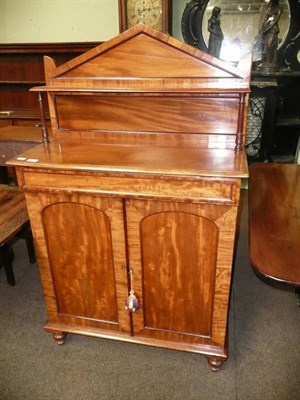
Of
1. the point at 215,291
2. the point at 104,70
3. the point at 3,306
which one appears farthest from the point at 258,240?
the point at 3,306

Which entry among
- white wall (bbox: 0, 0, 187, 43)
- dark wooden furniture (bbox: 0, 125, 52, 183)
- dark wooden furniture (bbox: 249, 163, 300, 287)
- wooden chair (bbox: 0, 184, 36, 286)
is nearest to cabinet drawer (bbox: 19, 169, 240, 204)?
dark wooden furniture (bbox: 249, 163, 300, 287)

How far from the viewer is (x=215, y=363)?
1458 millimetres

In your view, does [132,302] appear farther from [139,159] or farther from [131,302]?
[139,159]

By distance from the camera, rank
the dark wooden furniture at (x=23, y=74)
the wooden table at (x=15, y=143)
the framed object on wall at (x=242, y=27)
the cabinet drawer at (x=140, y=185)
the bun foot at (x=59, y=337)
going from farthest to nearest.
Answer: the dark wooden furniture at (x=23, y=74), the framed object on wall at (x=242, y=27), the wooden table at (x=15, y=143), the bun foot at (x=59, y=337), the cabinet drawer at (x=140, y=185)

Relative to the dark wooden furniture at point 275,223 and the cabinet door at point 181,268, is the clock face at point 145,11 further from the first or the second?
the cabinet door at point 181,268

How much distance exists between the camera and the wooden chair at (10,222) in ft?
5.66

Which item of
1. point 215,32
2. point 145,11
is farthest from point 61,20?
point 215,32

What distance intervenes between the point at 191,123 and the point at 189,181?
40 centimetres

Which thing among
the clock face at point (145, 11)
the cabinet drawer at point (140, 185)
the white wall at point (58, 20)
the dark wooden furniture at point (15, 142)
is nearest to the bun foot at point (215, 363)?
the cabinet drawer at point (140, 185)

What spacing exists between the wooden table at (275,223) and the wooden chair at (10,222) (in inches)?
50.5

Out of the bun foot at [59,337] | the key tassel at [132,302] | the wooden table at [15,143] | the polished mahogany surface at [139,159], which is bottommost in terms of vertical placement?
the bun foot at [59,337]

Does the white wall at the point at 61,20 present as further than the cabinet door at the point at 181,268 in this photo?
Yes

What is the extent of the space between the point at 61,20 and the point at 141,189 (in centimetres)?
310

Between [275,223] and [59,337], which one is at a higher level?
[275,223]
